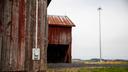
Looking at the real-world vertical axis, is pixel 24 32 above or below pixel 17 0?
below

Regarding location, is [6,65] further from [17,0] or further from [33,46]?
[17,0]

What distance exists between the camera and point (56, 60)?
34.9m

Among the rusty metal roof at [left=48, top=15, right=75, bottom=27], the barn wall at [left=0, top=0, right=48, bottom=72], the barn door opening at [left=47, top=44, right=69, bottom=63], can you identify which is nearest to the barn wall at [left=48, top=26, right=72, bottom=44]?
the rusty metal roof at [left=48, top=15, right=75, bottom=27]

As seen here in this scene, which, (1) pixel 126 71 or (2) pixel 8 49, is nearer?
(2) pixel 8 49

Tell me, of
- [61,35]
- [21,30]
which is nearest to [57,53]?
[61,35]

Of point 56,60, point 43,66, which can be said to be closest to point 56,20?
point 56,60

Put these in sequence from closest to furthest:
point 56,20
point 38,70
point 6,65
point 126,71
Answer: point 6,65 → point 38,70 → point 126,71 → point 56,20

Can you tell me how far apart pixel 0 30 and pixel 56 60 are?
93.3 ft

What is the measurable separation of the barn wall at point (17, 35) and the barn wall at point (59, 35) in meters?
25.0

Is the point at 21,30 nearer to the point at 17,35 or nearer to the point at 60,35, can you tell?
the point at 17,35

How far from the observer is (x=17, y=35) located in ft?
22.2

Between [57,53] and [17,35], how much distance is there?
28228 millimetres

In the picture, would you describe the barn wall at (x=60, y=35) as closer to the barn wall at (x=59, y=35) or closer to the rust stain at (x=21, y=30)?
the barn wall at (x=59, y=35)

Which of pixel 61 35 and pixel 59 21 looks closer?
pixel 61 35
